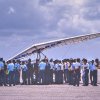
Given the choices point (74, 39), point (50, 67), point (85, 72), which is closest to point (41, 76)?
point (50, 67)

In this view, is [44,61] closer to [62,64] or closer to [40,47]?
[62,64]

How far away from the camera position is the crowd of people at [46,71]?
27922 mm

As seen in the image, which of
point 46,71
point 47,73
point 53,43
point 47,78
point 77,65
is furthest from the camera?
point 53,43

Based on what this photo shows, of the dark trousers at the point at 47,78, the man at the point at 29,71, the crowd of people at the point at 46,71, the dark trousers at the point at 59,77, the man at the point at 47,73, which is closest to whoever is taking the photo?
the crowd of people at the point at 46,71

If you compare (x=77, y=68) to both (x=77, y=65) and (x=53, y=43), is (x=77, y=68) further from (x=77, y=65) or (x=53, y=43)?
(x=53, y=43)

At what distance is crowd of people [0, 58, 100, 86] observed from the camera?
1099 inches

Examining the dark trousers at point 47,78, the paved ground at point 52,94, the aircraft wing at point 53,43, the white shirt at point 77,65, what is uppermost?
the aircraft wing at point 53,43

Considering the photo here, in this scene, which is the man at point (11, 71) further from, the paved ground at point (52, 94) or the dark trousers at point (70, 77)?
the paved ground at point (52, 94)

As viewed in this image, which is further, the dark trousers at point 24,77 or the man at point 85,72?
the dark trousers at point 24,77

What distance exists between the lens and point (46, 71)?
1150 inches

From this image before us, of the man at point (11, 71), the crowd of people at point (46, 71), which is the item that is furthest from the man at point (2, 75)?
the man at point (11, 71)

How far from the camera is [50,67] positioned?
1155 inches

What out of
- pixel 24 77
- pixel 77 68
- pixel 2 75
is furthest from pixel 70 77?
pixel 2 75

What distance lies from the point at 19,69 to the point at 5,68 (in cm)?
104
